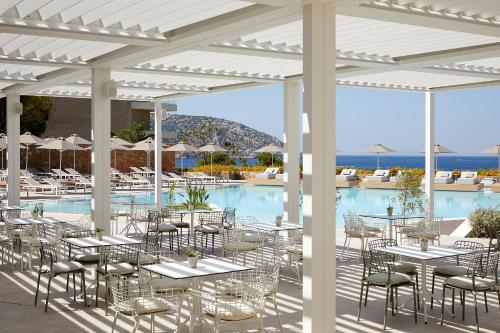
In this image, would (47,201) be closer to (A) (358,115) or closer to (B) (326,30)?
(B) (326,30)

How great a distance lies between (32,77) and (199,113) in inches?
2999

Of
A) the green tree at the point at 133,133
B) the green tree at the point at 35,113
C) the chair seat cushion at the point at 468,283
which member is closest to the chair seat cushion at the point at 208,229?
the chair seat cushion at the point at 468,283

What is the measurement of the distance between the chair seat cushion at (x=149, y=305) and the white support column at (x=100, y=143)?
13.2ft

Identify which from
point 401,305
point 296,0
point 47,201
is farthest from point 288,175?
point 47,201

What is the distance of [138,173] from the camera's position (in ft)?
106

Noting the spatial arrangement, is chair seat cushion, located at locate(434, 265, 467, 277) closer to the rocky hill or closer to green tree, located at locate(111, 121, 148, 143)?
green tree, located at locate(111, 121, 148, 143)

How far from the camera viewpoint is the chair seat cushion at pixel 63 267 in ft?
24.9

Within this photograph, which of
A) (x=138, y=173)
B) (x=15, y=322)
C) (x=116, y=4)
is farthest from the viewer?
(x=138, y=173)

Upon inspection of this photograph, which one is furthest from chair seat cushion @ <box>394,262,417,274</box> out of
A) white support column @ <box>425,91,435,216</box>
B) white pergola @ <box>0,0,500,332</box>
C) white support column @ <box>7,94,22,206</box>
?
white support column @ <box>7,94,22,206</box>

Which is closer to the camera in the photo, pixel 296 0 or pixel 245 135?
pixel 296 0

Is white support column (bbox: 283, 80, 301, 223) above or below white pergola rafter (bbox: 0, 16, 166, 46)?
below

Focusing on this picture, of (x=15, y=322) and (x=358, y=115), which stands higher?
(x=358, y=115)

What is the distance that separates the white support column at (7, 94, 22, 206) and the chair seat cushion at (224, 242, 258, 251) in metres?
7.49

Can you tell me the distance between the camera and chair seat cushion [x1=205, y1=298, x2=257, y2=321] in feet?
18.2
